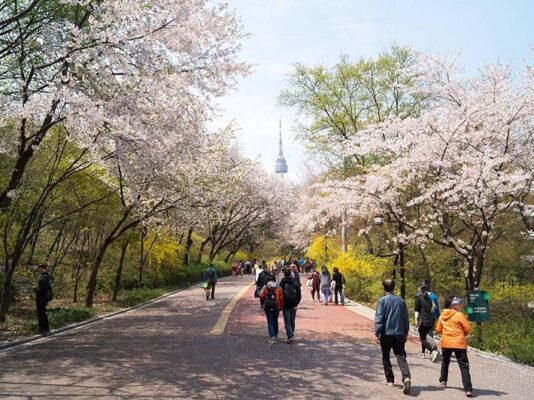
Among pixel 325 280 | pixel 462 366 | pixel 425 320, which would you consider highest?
pixel 325 280

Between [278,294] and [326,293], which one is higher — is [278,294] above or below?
above

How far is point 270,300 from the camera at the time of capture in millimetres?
11117

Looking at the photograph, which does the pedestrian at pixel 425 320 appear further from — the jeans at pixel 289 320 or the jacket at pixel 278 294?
the jacket at pixel 278 294

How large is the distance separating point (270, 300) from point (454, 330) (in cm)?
457

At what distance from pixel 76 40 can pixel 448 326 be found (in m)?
8.58

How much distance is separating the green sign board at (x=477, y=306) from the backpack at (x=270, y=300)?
429cm

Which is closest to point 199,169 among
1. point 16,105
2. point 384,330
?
point 16,105

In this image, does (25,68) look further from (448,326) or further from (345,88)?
(345,88)

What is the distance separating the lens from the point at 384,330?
24.5ft

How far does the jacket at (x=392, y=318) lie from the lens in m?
7.39

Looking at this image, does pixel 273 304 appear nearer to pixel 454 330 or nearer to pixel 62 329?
pixel 454 330

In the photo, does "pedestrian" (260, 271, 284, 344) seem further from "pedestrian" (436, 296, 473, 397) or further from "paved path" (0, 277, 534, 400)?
"pedestrian" (436, 296, 473, 397)

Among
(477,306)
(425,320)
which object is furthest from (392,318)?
(477,306)

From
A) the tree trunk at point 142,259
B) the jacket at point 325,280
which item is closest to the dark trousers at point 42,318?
the tree trunk at point 142,259
